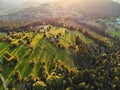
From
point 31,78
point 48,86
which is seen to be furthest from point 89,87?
point 31,78

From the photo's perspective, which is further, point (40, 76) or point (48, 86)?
point (40, 76)

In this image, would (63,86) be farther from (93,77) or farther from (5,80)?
(5,80)

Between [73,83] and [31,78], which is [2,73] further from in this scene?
[73,83]

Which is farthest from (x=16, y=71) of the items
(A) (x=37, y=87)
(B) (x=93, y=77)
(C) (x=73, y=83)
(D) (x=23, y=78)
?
(B) (x=93, y=77)

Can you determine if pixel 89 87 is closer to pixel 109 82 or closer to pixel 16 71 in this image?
pixel 109 82

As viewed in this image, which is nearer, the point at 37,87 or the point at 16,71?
the point at 37,87

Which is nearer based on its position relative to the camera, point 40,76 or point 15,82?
point 15,82

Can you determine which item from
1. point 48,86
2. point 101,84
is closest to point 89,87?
point 101,84
